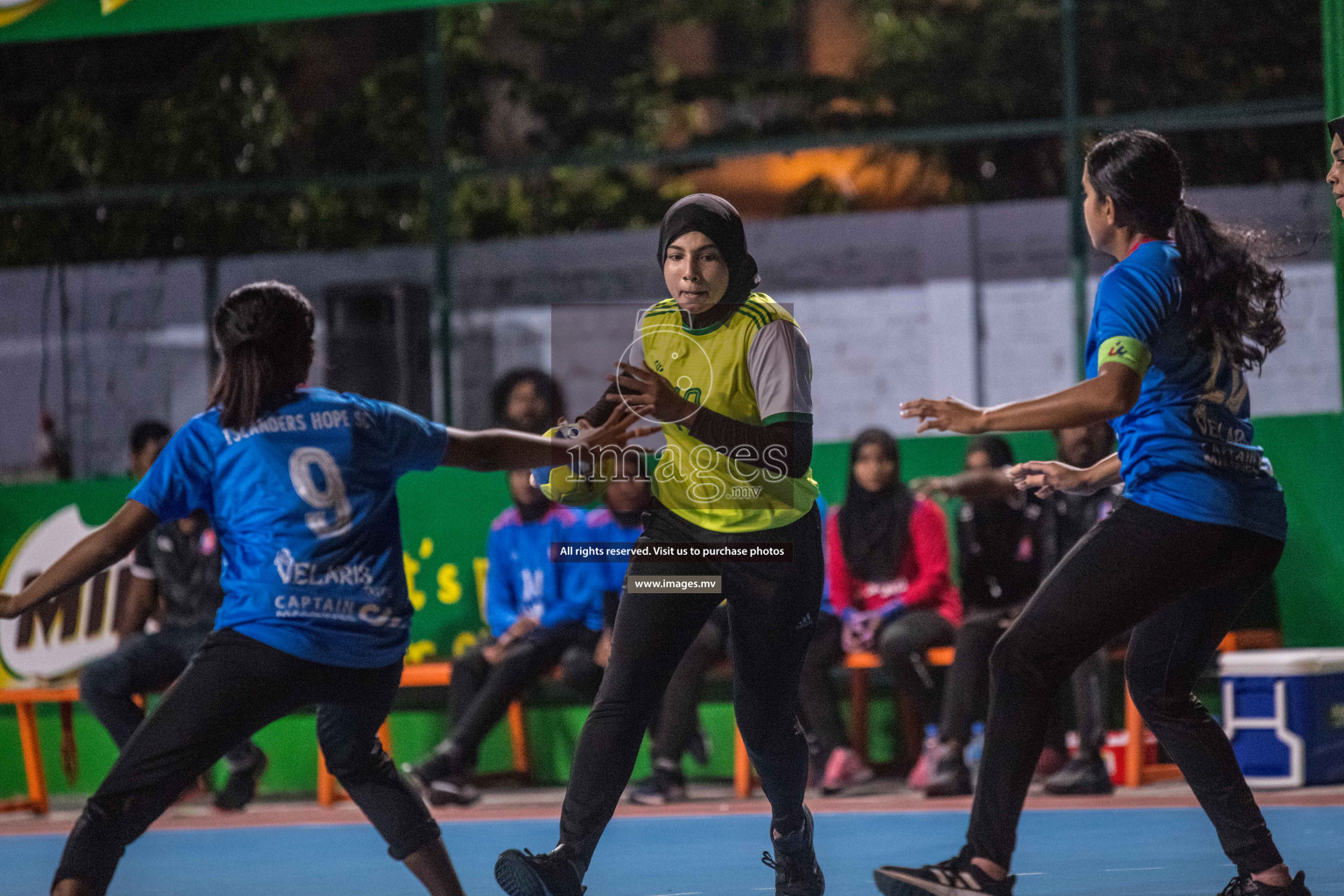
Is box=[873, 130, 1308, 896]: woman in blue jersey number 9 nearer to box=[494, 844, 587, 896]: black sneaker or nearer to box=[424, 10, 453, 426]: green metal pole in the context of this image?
box=[494, 844, 587, 896]: black sneaker

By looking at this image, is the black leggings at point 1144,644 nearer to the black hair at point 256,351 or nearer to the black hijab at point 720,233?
the black hijab at point 720,233

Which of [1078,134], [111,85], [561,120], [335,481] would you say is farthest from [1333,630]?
[111,85]

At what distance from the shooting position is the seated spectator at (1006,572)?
7.74 meters

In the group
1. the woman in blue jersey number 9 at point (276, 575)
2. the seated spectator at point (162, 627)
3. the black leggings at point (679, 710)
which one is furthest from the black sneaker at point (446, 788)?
the woman in blue jersey number 9 at point (276, 575)

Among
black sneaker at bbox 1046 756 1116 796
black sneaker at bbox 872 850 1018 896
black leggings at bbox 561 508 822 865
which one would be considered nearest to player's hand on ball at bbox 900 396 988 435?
black leggings at bbox 561 508 822 865

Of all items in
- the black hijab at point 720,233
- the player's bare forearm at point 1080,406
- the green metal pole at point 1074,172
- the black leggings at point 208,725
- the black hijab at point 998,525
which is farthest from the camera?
the green metal pole at point 1074,172

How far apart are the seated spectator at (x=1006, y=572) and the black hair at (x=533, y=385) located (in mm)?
2179

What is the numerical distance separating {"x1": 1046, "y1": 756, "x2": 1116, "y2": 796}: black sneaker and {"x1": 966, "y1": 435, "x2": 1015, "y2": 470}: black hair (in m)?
1.59

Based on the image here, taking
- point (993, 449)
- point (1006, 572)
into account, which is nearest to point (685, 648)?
point (1006, 572)

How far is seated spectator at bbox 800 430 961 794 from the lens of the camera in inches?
319

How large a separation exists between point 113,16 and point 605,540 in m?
4.20

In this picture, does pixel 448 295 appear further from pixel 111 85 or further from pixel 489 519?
pixel 111 85

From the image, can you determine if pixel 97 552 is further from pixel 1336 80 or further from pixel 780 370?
pixel 1336 80

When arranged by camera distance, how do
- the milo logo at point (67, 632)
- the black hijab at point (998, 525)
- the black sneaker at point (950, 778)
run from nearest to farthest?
the black sneaker at point (950, 778)
the black hijab at point (998, 525)
the milo logo at point (67, 632)
